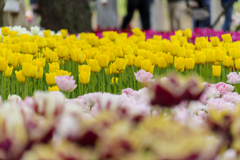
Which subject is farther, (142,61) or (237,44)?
(237,44)

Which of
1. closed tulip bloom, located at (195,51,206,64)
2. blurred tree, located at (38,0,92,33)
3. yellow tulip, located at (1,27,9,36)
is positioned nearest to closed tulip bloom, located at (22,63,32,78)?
closed tulip bloom, located at (195,51,206,64)

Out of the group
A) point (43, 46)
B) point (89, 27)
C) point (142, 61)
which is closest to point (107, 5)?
point (89, 27)

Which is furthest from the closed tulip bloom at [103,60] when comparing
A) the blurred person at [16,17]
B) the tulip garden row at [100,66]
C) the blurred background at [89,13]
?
the blurred person at [16,17]

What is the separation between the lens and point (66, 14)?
319 inches

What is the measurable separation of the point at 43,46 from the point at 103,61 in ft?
3.83

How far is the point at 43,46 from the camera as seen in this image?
4.14m

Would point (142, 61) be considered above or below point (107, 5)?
below

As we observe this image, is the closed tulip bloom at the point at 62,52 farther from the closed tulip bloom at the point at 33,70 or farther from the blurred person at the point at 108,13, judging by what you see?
the blurred person at the point at 108,13

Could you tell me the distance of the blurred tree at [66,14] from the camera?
8.04m

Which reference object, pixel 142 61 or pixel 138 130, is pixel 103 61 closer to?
pixel 142 61

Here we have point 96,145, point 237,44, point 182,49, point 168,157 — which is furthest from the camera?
point 237,44

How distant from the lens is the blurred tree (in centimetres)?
804

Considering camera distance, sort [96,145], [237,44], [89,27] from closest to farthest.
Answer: [96,145], [237,44], [89,27]

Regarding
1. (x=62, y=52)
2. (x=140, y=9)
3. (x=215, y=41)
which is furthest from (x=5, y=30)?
(x=140, y=9)
